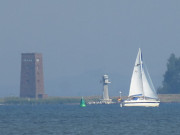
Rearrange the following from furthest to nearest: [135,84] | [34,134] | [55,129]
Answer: [135,84] < [55,129] < [34,134]

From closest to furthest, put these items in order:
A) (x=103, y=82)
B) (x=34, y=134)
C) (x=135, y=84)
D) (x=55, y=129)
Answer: (x=34, y=134) < (x=55, y=129) < (x=135, y=84) < (x=103, y=82)

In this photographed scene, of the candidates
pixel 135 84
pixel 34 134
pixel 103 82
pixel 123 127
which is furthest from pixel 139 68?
pixel 34 134

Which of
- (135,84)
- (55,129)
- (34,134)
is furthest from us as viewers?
(135,84)

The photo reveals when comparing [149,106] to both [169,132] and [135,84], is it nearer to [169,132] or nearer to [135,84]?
[135,84]

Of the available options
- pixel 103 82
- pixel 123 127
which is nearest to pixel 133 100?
pixel 103 82

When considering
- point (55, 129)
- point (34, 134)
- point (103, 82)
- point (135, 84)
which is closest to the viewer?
point (34, 134)

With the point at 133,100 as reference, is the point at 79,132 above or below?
below

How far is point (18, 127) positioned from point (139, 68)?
70.9 m

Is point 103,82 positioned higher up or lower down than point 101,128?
higher up

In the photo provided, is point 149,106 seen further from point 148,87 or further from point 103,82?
point 103,82

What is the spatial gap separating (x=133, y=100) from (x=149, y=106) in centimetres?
469

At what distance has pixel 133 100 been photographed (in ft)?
474

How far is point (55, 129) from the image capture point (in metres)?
70.5

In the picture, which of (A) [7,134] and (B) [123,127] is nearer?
(A) [7,134]
